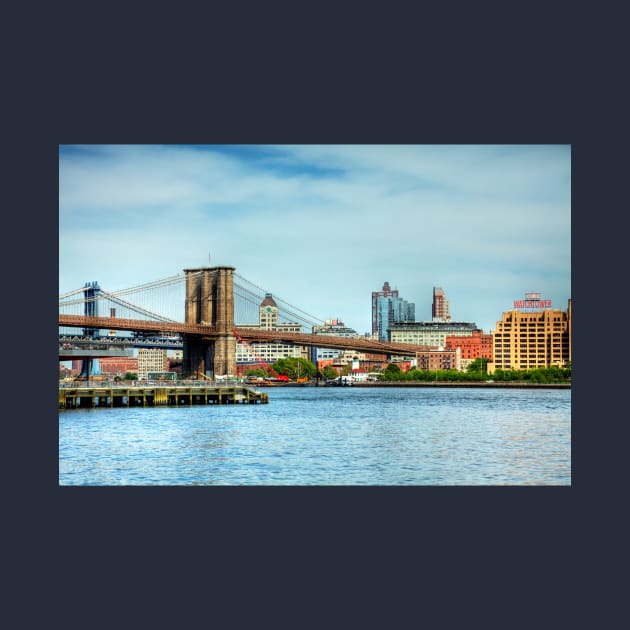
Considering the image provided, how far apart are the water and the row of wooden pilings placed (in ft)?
13.0

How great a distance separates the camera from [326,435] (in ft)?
65.7

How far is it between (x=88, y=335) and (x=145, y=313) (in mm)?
2558

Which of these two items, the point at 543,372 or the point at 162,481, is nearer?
the point at 162,481

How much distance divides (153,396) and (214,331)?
7152 millimetres

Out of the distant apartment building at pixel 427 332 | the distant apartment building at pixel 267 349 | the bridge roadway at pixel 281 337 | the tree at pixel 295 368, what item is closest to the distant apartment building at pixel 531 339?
the distant apartment building at pixel 427 332

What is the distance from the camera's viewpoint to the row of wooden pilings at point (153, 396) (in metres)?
31.1

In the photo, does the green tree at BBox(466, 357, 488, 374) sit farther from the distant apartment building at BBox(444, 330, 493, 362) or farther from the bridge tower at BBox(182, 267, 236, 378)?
the bridge tower at BBox(182, 267, 236, 378)

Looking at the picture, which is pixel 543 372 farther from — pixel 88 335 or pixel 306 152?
pixel 306 152

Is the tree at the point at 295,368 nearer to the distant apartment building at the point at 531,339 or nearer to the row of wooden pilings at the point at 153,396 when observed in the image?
the distant apartment building at the point at 531,339

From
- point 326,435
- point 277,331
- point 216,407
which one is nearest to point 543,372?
point 277,331

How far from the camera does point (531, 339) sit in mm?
40906

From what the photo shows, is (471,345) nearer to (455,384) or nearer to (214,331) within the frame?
(455,384)

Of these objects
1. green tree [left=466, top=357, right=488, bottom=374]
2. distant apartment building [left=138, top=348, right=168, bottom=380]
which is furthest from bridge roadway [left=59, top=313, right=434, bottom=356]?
distant apartment building [left=138, top=348, right=168, bottom=380]

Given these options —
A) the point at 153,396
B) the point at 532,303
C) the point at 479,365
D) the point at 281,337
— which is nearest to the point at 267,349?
the point at 479,365
